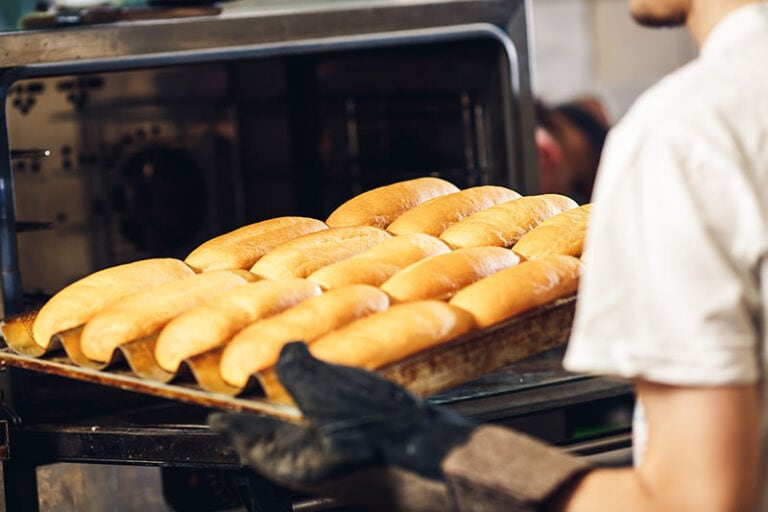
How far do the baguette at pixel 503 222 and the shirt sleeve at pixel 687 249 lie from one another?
2.86 ft

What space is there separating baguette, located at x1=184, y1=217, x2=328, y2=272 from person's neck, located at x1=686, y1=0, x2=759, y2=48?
1.00 meters

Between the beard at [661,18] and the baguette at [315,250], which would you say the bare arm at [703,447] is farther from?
the baguette at [315,250]

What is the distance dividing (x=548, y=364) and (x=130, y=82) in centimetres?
166

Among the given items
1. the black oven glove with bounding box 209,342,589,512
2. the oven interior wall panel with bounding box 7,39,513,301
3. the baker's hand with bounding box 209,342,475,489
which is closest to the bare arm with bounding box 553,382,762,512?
the black oven glove with bounding box 209,342,589,512

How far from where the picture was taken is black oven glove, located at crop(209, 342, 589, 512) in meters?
1.31

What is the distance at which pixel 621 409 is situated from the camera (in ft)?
16.1

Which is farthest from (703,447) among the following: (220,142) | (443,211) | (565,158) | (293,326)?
(565,158)

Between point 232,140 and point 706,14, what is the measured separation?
8.24ft

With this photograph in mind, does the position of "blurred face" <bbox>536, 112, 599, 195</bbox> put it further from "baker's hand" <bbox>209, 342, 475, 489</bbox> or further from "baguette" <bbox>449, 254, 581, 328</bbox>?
"baker's hand" <bbox>209, 342, 475, 489</bbox>

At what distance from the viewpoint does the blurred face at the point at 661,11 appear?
4.28 ft

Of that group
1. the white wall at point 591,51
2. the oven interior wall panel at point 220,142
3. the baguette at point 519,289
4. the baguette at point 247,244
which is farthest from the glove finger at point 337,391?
the white wall at point 591,51

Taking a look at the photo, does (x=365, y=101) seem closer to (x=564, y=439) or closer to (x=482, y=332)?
(x=564, y=439)

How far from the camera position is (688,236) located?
1.13 meters

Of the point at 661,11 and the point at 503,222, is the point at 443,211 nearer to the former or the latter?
the point at 503,222
